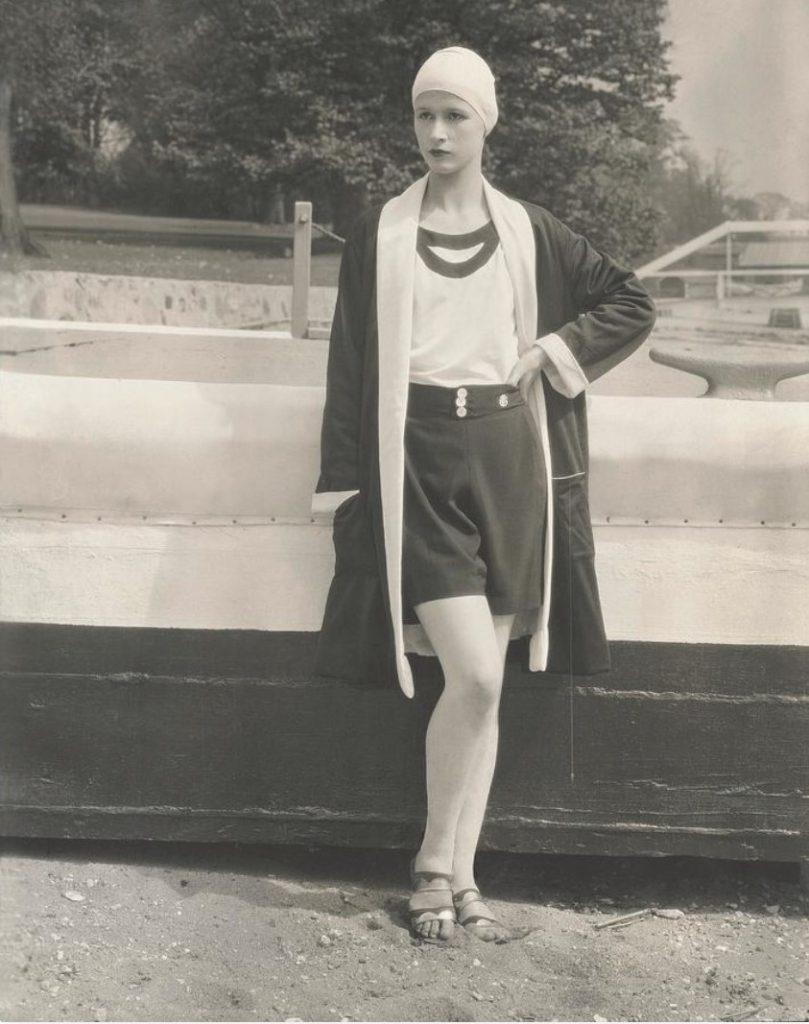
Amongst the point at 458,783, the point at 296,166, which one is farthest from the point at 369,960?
the point at 296,166

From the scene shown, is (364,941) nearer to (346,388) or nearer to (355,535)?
(355,535)

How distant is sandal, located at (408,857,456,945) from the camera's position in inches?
111

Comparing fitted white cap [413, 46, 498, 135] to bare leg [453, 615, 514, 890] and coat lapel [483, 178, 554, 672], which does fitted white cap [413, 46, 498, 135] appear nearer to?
coat lapel [483, 178, 554, 672]

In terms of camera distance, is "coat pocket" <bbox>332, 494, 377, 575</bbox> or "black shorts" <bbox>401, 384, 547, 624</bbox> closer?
"black shorts" <bbox>401, 384, 547, 624</bbox>

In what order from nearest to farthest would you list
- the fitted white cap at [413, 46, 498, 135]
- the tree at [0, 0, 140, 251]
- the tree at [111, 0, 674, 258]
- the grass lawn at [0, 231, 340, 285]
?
the fitted white cap at [413, 46, 498, 135]
the tree at [111, 0, 674, 258]
the tree at [0, 0, 140, 251]
the grass lawn at [0, 231, 340, 285]

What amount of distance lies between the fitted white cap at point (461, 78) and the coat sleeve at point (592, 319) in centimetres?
35

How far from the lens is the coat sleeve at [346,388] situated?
9.05 ft

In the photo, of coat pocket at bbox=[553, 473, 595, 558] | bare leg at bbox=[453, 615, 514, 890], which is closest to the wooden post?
coat pocket at bbox=[553, 473, 595, 558]

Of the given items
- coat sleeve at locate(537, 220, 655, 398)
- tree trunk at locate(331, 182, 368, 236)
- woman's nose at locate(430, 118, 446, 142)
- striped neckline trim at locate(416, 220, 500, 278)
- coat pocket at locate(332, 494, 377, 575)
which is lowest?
coat pocket at locate(332, 494, 377, 575)

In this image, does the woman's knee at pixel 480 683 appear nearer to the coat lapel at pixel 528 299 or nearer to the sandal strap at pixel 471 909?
the coat lapel at pixel 528 299

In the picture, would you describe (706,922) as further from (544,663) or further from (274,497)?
(274,497)

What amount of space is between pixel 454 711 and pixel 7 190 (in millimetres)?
1691

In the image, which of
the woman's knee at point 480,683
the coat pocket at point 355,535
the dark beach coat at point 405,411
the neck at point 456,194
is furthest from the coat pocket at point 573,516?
the neck at point 456,194

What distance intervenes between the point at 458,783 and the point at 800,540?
957 mm
